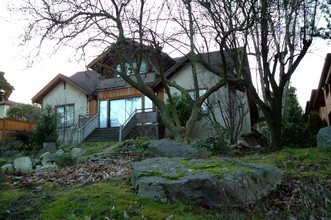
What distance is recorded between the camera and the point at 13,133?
788 inches

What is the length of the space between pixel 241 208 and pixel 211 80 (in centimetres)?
1529

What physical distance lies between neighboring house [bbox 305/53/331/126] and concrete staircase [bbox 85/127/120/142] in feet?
40.2

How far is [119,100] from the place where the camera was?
74.7 ft

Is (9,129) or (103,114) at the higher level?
(103,114)

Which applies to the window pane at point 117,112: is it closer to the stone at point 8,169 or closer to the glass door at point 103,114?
the glass door at point 103,114

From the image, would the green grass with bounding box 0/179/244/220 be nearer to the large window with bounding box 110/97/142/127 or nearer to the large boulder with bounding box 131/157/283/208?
the large boulder with bounding box 131/157/283/208

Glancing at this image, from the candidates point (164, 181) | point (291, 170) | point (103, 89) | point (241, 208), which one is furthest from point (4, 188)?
point (103, 89)

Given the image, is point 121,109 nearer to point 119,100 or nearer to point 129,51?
point 119,100

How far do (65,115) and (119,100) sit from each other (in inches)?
186

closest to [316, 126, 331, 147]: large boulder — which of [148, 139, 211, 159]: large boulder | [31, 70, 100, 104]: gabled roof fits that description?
[148, 139, 211, 159]: large boulder

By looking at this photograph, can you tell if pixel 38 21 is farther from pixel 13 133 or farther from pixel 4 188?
pixel 13 133

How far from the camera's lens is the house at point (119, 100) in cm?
1838

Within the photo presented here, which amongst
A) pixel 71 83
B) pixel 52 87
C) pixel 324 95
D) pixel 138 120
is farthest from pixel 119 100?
pixel 324 95

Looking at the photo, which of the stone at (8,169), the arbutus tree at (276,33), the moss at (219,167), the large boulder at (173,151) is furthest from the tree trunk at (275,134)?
the stone at (8,169)
